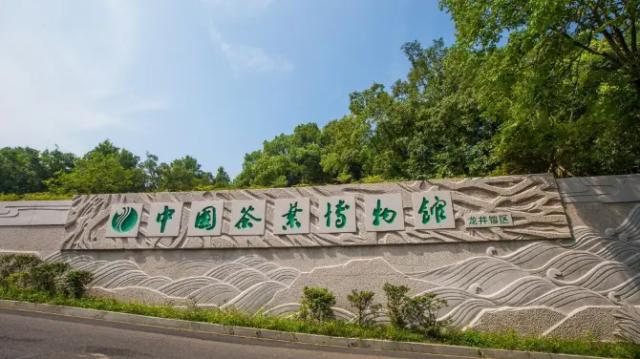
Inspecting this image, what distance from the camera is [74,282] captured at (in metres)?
7.36

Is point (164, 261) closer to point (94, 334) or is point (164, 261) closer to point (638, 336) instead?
point (94, 334)

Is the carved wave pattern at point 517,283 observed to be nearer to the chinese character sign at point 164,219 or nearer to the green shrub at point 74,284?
the chinese character sign at point 164,219

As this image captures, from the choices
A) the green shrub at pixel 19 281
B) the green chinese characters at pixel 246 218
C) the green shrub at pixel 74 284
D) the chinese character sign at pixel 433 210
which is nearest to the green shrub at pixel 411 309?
Result: the chinese character sign at pixel 433 210

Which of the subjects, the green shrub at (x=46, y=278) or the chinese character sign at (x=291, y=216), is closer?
the chinese character sign at (x=291, y=216)

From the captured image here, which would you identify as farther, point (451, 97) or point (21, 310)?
point (451, 97)

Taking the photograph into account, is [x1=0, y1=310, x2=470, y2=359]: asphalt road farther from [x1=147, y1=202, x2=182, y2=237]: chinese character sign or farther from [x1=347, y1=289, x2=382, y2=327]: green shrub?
[x1=147, y1=202, x2=182, y2=237]: chinese character sign

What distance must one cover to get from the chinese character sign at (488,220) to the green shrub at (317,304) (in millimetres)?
3526

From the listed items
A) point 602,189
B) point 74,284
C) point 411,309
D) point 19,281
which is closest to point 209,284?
point 74,284

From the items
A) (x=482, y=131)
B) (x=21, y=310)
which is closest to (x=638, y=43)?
(x=482, y=131)

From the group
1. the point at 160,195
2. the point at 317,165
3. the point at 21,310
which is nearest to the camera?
the point at 21,310

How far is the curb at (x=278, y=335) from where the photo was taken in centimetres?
517

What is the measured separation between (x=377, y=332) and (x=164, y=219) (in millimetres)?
6019

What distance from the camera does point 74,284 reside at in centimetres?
736

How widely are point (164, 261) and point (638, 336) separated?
404 inches
